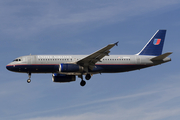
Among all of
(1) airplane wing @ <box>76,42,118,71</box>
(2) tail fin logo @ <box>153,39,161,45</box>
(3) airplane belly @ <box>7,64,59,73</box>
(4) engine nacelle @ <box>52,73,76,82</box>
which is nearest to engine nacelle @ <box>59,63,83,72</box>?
(1) airplane wing @ <box>76,42,118,71</box>

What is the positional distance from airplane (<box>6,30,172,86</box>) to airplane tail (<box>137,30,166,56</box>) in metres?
1.27

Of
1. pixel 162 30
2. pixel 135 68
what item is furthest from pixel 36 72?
pixel 162 30

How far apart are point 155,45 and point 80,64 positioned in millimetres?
16041

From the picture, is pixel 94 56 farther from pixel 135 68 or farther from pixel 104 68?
pixel 135 68

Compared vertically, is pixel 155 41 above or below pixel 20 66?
above

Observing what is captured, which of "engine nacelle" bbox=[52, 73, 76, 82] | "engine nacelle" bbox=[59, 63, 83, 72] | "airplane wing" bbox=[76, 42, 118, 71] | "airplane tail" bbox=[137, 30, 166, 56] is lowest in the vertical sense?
"engine nacelle" bbox=[52, 73, 76, 82]

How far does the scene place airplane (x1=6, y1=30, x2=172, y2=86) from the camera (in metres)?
50.2

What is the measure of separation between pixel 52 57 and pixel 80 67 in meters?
5.18

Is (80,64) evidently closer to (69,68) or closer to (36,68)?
(69,68)

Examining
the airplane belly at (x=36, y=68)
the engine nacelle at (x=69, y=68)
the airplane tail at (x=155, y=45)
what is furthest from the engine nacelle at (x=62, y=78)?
the airplane tail at (x=155, y=45)

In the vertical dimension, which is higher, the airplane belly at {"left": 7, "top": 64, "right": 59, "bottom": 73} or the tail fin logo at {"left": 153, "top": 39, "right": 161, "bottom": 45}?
the tail fin logo at {"left": 153, "top": 39, "right": 161, "bottom": 45}

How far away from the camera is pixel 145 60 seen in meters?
54.8

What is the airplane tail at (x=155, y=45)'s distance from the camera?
189 ft

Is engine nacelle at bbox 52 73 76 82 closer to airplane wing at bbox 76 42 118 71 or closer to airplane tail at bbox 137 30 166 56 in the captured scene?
airplane wing at bbox 76 42 118 71
